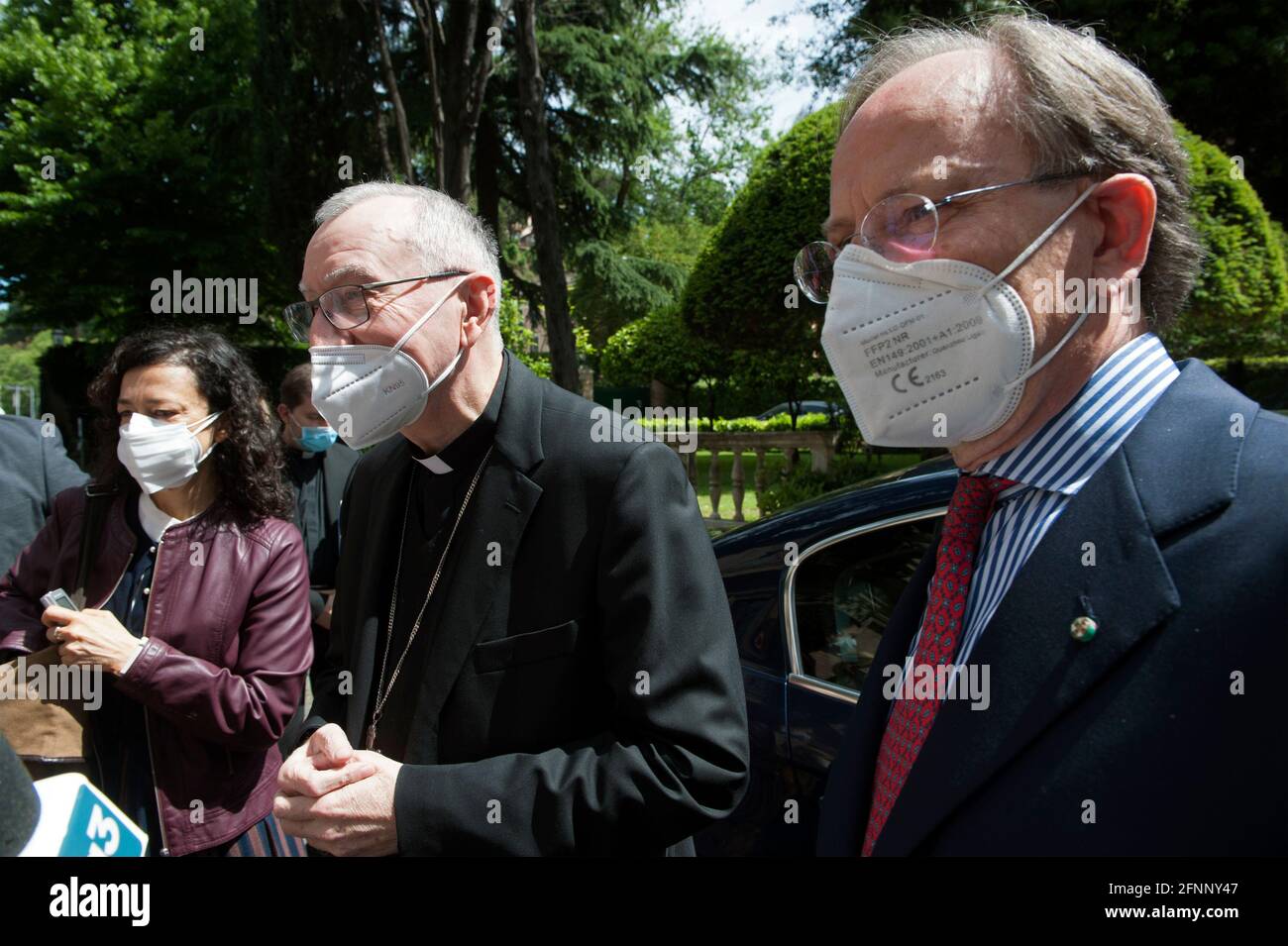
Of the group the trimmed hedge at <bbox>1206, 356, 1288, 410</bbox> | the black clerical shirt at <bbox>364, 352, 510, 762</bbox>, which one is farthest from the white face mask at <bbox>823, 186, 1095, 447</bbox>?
the trimmed hedge at <bbox>1206, 356, 1288, 410</bbox>

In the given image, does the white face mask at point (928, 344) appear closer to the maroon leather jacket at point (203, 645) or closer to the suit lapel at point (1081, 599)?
the suit lapel at point (1081, 599)

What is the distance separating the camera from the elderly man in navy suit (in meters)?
1.11

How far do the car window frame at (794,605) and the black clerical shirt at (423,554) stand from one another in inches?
49.4

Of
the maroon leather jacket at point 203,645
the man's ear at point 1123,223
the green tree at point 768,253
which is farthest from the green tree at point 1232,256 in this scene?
the maroon leather jacket at point 203,645

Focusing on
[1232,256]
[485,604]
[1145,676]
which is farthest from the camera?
[1232,256]

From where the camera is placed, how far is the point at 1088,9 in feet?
36.9

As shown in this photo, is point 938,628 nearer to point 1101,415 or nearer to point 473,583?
point 1101,415

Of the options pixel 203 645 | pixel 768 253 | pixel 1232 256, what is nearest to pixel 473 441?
pixel 203 645

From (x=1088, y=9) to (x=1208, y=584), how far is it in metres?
12.6

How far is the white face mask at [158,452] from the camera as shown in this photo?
2.77 meters

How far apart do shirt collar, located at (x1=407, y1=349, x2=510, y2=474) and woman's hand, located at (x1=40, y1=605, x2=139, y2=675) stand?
1.07 m

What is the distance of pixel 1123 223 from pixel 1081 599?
0.60 m

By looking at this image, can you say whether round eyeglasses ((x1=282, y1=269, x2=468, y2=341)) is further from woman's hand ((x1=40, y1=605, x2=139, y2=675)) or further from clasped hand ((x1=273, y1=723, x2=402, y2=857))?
woman's hand ((x1=40, y1=605, x2=139, y2=675))

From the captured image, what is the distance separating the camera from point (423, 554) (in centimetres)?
203
